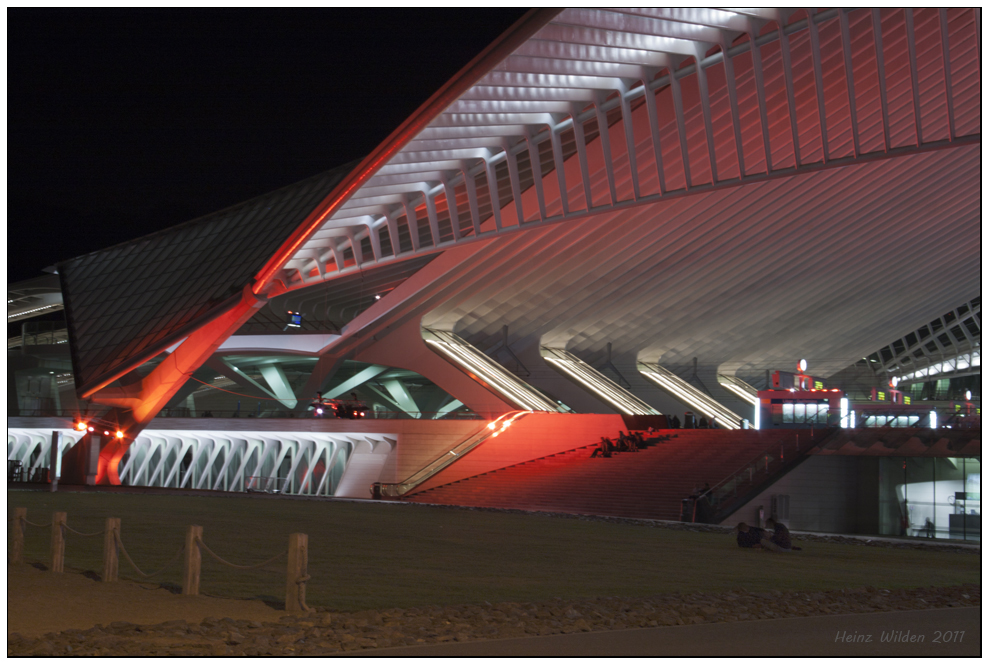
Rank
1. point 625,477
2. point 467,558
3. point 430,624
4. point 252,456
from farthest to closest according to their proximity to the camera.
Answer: point 252,456, point 625,477, point 467,558, point 430,624

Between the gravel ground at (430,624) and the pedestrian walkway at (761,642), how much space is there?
16.6 inches

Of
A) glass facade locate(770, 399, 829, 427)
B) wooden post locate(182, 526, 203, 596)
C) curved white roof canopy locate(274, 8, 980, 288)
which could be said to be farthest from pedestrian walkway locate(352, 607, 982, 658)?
glass facade locate(770, 399, 829, 427)

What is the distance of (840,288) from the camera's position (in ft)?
139

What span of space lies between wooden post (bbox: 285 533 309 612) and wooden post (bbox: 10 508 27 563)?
4.71 metres

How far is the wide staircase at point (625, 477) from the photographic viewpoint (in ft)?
79.3

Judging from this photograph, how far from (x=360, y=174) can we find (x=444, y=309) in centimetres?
1713

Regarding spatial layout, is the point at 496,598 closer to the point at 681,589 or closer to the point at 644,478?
the point at 681,589

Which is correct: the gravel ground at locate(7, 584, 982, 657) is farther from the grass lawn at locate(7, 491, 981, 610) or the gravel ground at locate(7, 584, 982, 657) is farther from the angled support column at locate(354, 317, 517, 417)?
the angled support column at locate(354, 317, 517, 417)

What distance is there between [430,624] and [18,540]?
6534mm

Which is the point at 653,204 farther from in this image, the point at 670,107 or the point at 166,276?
the point at 166,276

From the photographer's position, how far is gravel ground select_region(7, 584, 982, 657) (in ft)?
20.6

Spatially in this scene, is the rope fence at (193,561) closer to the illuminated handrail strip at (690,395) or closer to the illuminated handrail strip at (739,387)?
the illuminated handrail strip at (690,395)

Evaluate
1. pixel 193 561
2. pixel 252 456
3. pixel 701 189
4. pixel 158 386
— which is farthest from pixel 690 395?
pixel 193 561

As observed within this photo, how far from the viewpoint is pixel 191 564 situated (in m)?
8.64
